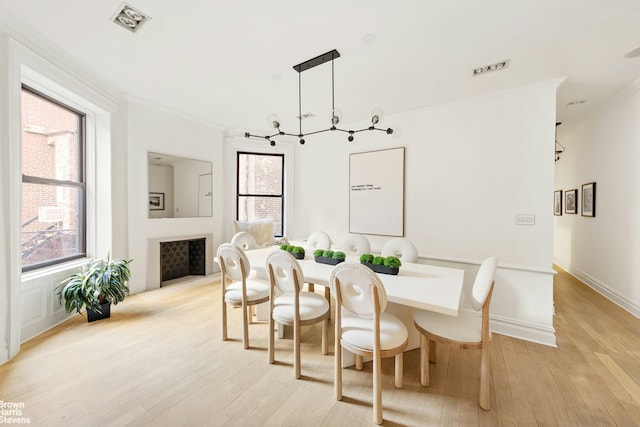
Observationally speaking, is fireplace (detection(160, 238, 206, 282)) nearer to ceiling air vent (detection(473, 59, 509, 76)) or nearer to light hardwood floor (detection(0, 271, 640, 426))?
light hardwood floor (detection(0, 271, 640, 426))

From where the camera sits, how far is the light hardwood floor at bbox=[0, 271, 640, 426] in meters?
1.55

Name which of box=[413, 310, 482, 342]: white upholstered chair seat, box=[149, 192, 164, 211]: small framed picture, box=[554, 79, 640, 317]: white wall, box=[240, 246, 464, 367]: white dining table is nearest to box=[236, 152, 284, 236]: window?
box=[149, 192, 164, 211]: small framed picture

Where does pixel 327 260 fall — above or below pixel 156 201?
below

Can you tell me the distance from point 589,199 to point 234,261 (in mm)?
5475

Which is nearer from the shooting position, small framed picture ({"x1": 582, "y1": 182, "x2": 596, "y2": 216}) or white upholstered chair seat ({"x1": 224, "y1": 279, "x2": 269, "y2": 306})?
white upholstered chair seat ({"x1": 224, "y1": 279, "x2": 269, "y2": 306})

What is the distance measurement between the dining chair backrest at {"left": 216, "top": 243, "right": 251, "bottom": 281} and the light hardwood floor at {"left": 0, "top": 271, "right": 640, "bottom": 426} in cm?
67

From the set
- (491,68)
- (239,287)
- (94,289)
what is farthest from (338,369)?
(491,68)

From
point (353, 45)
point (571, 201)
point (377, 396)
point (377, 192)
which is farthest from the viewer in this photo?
point (571, 201)

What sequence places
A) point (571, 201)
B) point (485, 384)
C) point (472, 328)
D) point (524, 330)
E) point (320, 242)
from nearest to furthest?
point (485, 384), point (472, 328), point (524, 330), point (320, 242), point (571, 201)

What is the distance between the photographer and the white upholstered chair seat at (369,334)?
156 centimetres

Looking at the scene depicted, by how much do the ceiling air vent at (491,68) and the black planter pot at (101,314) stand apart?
15.2 ft

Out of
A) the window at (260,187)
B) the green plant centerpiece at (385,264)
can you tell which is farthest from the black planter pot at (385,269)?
the window at (260,187)

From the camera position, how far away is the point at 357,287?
4.96 feet

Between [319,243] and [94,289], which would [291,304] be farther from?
[94,289]
